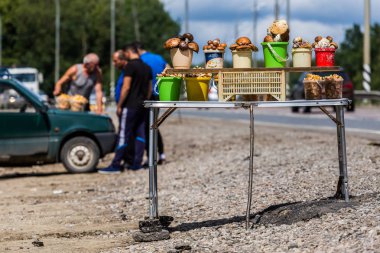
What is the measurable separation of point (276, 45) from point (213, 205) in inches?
101

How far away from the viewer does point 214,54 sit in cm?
855

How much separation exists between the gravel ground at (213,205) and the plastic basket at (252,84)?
1.09m

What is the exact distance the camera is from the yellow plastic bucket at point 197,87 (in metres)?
8.51

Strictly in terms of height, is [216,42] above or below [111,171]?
above

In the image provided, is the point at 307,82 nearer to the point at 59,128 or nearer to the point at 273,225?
the point at 273,225

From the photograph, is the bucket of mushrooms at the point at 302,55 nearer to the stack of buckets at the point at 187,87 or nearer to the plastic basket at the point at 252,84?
the plastic basket at the point at 252,84

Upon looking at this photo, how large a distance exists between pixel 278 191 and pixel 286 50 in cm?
242

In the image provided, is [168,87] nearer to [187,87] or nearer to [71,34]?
[187,87]

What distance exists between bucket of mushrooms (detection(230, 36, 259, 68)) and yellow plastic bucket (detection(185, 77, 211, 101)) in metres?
0.28

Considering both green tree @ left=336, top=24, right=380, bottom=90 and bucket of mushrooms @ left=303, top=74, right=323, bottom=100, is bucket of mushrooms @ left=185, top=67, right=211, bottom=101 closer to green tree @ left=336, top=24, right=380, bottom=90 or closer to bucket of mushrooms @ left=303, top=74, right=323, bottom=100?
bucket of mushrooms @ left=303, top=74, right=323, bottom=100

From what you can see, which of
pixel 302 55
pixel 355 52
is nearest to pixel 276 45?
pixel 302 55

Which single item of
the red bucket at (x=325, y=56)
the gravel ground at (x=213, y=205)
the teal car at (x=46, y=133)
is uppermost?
the red bucket at (x=325, y=56)

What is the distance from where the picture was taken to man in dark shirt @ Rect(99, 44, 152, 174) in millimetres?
14867

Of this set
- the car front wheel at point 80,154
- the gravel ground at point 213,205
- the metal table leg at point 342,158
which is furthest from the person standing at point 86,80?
the metal table leg at point 342,158
